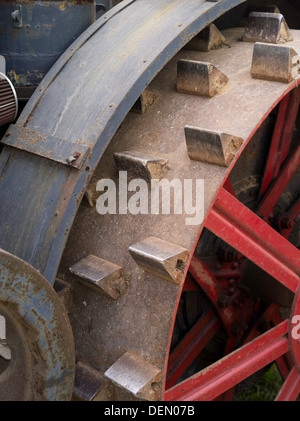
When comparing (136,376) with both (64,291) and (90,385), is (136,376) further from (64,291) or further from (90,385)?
(64,291)

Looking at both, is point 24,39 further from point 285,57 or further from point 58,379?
point 58,379

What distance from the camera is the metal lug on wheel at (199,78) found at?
5.50 ft

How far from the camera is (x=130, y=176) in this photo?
164 centimetres

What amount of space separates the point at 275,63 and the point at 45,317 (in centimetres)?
93

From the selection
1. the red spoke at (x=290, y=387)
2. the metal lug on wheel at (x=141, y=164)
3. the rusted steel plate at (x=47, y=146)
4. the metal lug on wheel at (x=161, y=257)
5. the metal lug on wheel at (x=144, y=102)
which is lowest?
the red spoke at (x=290, y=387)

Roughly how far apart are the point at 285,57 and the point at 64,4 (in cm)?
67

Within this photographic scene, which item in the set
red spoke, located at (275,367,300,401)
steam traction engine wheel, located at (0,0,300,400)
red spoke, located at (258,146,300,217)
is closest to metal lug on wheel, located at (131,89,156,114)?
steam traction engine wheel, located at (0,0,300,400)

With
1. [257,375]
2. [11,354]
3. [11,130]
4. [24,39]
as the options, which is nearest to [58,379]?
[11,354]

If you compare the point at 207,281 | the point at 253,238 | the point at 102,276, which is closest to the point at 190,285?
the point at 207,281

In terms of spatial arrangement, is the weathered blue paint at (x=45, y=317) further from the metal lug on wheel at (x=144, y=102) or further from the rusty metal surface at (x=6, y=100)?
the metal lug on wheel at (x=144, y=102)

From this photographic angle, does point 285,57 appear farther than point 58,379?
Yes

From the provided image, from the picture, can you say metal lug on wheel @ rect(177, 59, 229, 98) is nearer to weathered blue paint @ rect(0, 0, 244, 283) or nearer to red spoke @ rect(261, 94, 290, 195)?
weathered blue paint @ rect(0, 0, 244, 283)

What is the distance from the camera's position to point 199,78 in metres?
1.70

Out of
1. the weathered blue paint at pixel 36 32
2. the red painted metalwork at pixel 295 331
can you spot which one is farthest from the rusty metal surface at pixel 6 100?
the red painted metalwork at pixel 295 331
